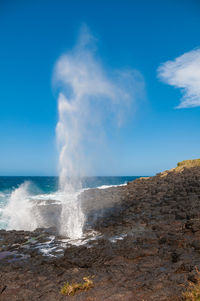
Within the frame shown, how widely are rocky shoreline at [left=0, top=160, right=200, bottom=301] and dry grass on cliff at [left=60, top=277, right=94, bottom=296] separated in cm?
15

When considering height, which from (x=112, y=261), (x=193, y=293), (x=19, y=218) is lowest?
(x=19, y=218)

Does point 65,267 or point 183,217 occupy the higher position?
point 183,217

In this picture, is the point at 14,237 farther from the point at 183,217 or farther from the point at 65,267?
the point at 183,217

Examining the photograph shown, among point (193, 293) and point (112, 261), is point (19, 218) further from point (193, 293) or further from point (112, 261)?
point (193, 293)

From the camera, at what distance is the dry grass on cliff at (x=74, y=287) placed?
627 centimetres

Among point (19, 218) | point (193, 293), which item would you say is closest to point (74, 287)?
point (193, 293)

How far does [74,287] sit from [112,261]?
2.43 meters

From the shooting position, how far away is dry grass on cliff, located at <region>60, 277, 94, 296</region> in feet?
20.6

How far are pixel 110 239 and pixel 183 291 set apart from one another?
6245mm

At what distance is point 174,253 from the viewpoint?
8.52 meters

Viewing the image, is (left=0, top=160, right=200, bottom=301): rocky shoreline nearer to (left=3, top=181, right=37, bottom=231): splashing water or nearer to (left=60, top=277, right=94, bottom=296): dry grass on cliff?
(left=60, top=277, right=94, bottom=296): dry grass on cliff

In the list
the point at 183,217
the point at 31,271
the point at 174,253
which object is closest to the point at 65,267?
the point at 31,271

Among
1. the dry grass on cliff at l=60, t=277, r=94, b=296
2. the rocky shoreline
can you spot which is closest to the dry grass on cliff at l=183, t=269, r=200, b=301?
the rocky shoreline

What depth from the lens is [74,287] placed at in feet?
21.1
